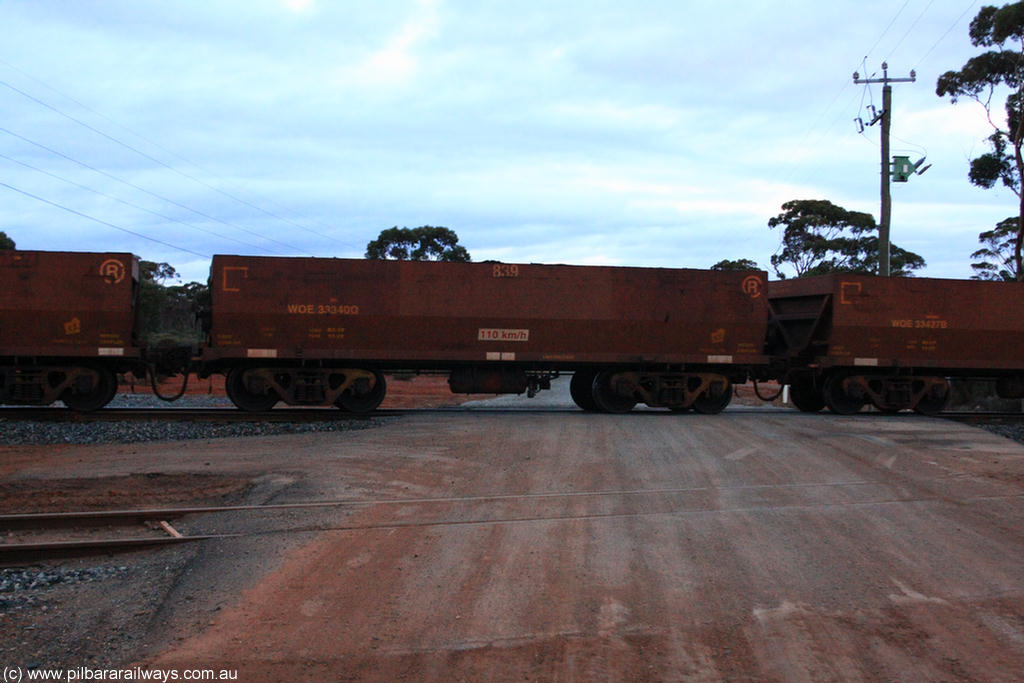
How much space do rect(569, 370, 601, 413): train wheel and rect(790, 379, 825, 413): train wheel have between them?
199 inches

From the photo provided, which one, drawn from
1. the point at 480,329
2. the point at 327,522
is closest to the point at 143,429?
the point at 480,329

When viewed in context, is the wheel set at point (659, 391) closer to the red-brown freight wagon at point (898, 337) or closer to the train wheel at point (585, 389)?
the train wheel at point (585, 389)

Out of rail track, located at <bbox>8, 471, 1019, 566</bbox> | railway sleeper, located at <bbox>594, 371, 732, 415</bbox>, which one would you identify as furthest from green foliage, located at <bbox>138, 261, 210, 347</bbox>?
rail track, located at <bbox>8, 471, 1019, 566</bbox>

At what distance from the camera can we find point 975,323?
57.0 ft

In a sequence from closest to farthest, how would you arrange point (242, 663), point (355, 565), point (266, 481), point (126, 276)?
point (242, 663)
point (355, 565)
point (266, 481)
point (126, 276)

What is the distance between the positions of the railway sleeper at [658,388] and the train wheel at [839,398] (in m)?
2.49

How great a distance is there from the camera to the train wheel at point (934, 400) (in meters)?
17.5

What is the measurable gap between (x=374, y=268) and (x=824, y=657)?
1250 cm

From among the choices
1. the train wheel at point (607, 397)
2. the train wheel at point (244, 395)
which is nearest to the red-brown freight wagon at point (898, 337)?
the train wheel at point (607, 397)

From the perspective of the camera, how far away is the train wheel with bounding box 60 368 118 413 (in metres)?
15.0

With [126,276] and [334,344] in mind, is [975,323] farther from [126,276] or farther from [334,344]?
[126,276]

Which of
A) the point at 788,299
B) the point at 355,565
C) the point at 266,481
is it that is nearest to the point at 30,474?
the point at 266,481

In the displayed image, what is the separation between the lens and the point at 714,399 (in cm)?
1694

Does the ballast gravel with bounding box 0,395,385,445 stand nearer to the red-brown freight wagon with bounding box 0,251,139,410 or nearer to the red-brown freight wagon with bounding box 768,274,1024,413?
the red-brown freight wagon with bounding box 0,251,139,410
